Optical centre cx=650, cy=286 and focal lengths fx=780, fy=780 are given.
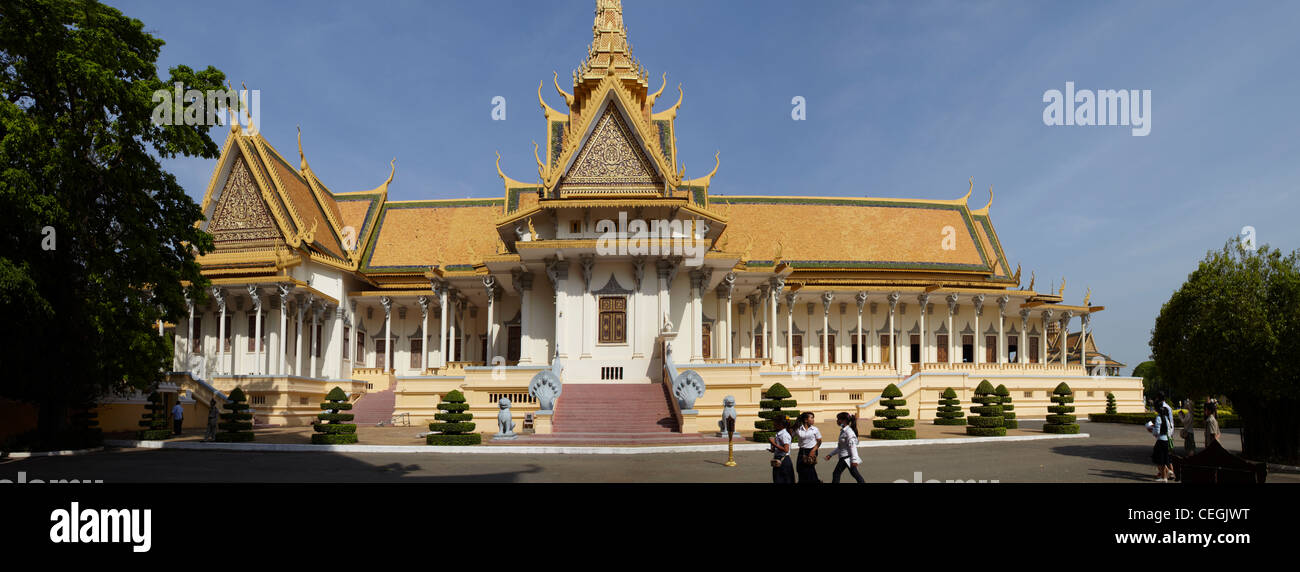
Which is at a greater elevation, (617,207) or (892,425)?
(617,207)

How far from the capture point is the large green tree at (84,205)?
574 inches

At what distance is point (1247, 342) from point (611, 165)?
18.9m

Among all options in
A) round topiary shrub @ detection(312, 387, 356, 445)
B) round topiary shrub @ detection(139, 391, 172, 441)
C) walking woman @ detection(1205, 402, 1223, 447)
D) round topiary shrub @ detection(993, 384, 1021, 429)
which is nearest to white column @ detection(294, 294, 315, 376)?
round topiary shrub @ detection(139, 391, 172, 441)

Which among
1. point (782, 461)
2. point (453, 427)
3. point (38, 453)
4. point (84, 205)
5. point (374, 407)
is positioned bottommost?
point (374, 407)

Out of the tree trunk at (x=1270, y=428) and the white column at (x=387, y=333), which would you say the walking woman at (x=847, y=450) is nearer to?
the tree trunk at (x=1270, y=428)

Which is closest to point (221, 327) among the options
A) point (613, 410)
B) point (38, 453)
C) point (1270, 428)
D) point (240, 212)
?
point (240, 212)

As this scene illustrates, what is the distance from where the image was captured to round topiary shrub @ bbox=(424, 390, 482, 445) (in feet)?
58.4

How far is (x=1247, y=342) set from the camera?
13.6 m

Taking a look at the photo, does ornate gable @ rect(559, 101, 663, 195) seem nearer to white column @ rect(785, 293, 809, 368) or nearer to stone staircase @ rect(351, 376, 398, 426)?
stone staircase @ rect(351, 376, 398, 426)

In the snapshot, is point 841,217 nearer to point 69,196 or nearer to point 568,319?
point 568,319

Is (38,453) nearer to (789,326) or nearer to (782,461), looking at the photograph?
(782,461)

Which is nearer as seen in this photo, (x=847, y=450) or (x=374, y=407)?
(x=847, y=450)
